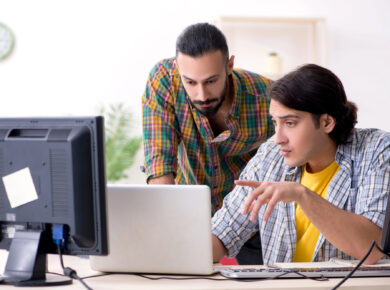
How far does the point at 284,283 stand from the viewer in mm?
1452

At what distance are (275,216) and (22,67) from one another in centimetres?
329

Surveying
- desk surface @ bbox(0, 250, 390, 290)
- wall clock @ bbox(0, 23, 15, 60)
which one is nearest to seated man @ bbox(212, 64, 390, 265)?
desk surface @ bbox(0, 250, 390, 290)

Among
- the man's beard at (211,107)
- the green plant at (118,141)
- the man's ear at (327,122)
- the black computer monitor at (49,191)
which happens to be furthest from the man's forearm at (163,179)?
the green plant at (118,141)

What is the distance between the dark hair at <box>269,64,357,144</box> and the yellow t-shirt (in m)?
0.12

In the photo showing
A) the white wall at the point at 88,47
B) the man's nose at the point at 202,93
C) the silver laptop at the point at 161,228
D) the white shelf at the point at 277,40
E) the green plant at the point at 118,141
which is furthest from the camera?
the white shelf at the point at 277,40

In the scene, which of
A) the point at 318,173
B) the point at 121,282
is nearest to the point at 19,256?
the point at 121,282

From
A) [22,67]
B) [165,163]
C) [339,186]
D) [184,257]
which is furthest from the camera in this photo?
[22,67]

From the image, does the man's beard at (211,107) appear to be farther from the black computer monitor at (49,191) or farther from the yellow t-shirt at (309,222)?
the black computer monitor at (49,191)

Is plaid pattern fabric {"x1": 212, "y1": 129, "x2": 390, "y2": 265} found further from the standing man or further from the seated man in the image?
the standing man

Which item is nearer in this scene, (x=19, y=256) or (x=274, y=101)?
(x=19, y=256)

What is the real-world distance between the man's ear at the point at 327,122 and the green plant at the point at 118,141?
2795 mm

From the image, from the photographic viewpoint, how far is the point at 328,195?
1.97 meters

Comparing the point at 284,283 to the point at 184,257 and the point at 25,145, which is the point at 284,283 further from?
the point at 25,145

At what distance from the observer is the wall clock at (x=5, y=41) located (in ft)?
15.5
